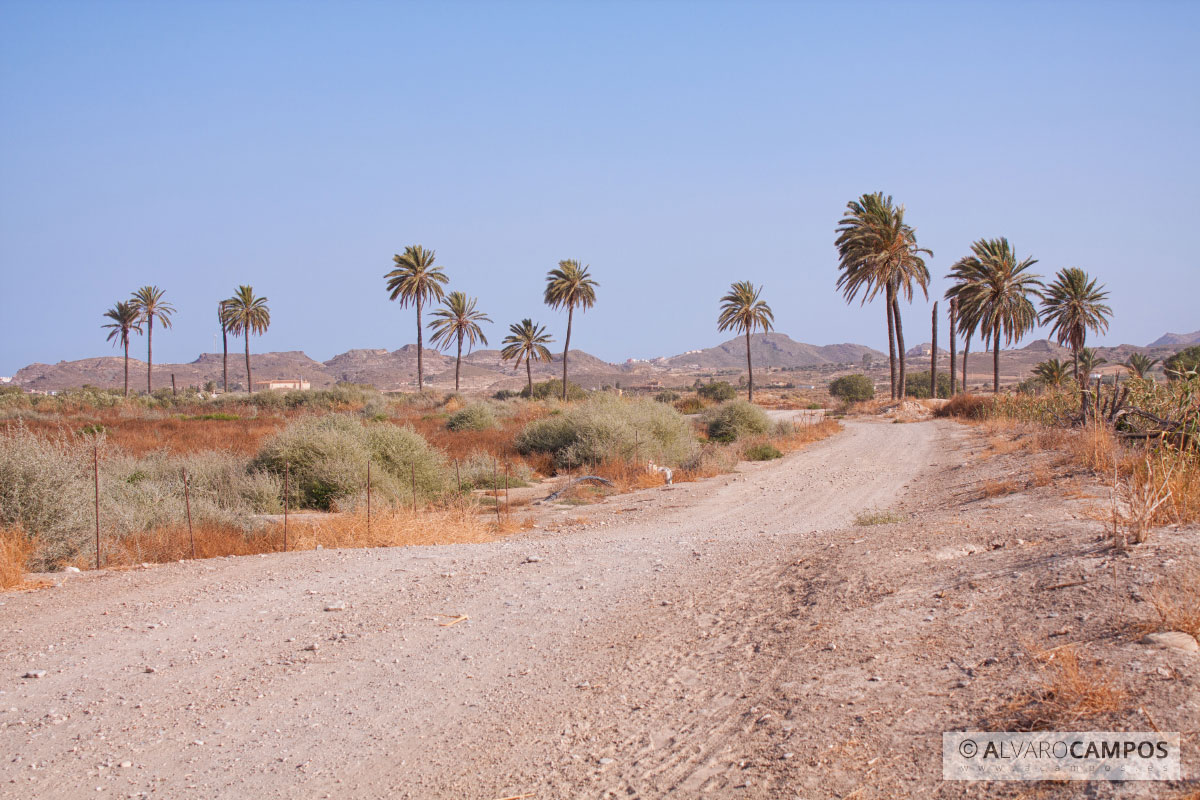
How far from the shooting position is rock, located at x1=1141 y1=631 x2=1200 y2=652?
13.9ft

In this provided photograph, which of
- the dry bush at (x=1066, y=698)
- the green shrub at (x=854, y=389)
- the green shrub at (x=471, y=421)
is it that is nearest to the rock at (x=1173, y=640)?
the dry bush at (x=1066, y=698)

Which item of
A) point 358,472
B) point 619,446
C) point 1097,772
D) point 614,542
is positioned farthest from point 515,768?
Result: point 619,446

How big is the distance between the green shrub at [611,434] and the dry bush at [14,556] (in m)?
15.0

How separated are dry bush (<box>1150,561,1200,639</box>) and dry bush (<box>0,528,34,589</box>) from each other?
10211mm

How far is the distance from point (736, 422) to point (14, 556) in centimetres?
2683

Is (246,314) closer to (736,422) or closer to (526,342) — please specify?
(526,342)

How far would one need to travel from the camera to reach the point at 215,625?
6.98 m

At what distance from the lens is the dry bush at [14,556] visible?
8.34 meters

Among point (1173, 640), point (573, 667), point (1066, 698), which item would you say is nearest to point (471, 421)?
point (573, 667)

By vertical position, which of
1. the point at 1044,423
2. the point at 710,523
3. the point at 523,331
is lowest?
the point at 710,523

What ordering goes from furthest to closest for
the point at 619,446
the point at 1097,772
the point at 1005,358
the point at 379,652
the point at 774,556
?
the point at 1005,358 < the point at 619,446 < the point at 774,556 < the point at 379,652 < the point at 1097,772

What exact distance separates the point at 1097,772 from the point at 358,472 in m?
14.7

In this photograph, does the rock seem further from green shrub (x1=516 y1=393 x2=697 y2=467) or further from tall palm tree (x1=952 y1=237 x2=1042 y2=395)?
tall palm tree (x1=952 y1=237 x2=1042 y2=395)

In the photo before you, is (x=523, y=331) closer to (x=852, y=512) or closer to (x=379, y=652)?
(x=852, y=512)
